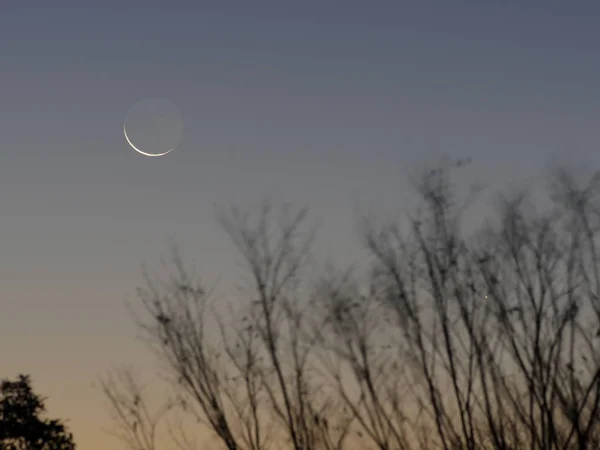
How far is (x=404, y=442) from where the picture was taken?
20.3 metres

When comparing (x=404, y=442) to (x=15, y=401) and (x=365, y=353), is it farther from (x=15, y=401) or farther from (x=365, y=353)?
(x=15, y=401)

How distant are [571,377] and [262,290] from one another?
253 inches

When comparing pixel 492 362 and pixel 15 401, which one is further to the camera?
pixel 15 401

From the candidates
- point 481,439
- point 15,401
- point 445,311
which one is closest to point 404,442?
point 481,439

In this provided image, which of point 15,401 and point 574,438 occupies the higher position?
point 15,401

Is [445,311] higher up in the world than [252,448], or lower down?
higher up

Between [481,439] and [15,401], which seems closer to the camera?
[481,439]

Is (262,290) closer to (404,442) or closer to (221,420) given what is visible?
(221,420)

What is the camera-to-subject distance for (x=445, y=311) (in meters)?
19.6

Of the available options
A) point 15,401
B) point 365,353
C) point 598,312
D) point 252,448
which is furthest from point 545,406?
point 15,401

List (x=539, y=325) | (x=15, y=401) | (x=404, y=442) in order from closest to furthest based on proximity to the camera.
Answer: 1. (x=539, y=325)
2. (x=404, y=442)
3. (x=15, y=401)

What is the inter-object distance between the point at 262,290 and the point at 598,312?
6750 millimetres

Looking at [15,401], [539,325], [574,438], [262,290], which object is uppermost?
[15,401]

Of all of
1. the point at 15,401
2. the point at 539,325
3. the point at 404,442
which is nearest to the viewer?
the point at 539,325
